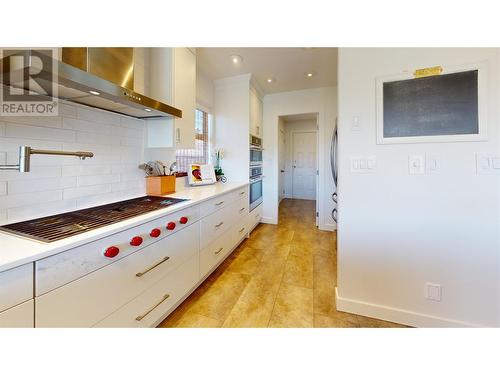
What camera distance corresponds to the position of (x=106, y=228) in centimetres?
95

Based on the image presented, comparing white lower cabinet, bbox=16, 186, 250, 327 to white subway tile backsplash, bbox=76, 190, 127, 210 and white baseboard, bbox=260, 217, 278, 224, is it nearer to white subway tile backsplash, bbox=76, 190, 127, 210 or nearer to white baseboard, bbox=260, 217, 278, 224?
white subway tile backsplash, bbox=76, 190, 127, 210

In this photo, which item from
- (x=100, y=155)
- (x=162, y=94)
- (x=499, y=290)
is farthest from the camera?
(x=162, y=94)

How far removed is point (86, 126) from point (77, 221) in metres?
0.71

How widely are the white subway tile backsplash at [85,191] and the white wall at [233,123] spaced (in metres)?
1.89

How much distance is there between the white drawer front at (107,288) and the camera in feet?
2.52

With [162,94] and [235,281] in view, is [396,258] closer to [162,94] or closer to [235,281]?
[235,281]

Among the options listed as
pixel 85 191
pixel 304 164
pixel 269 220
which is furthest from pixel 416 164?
pixel 304 164

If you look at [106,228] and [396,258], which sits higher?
[106,228]

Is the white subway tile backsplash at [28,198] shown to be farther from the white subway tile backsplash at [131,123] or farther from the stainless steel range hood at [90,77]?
the white subway tile backsplash at [131,123]

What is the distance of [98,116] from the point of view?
144cm

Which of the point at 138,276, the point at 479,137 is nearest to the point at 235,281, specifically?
the point at 138,276

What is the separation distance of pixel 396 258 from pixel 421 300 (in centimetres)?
32

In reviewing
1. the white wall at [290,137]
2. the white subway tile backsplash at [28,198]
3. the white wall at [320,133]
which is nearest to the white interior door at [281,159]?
the white wall at [290,137]
